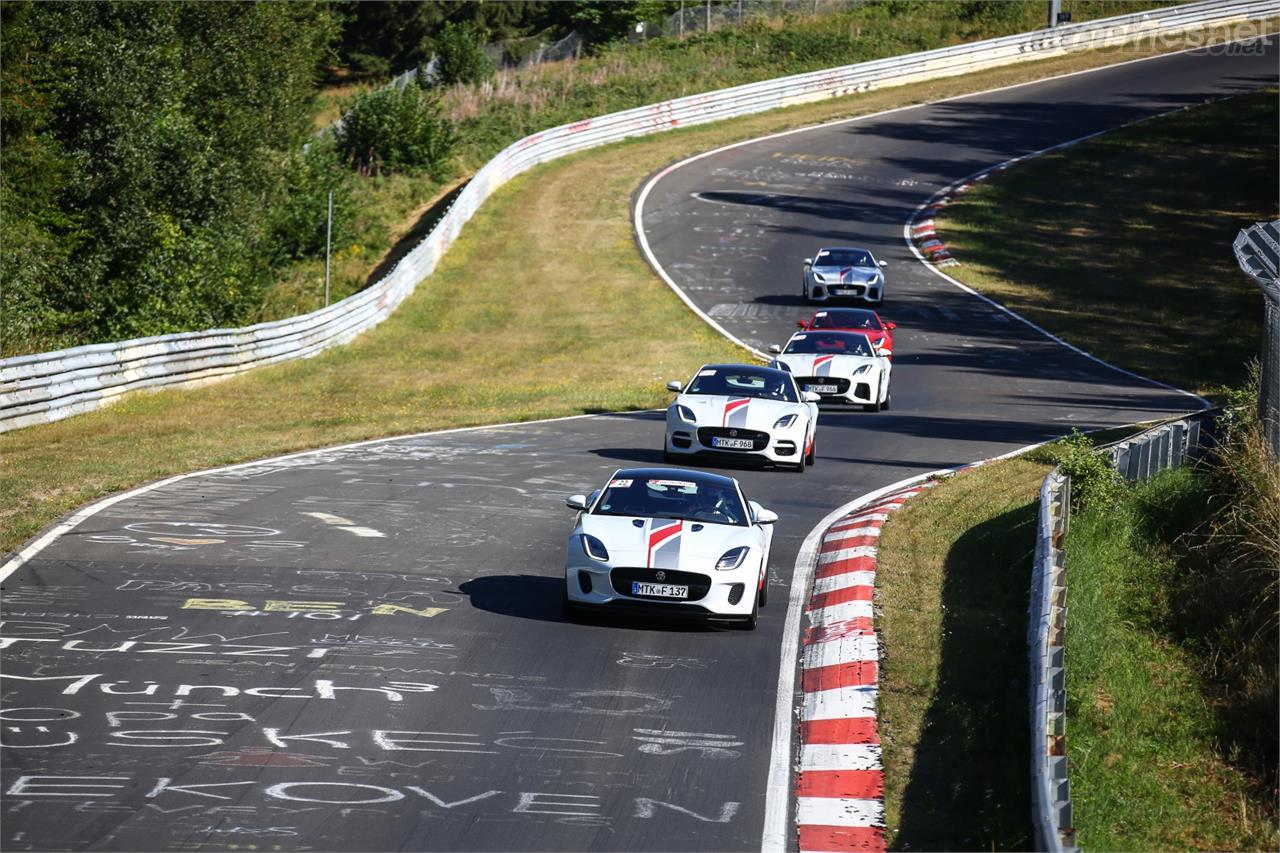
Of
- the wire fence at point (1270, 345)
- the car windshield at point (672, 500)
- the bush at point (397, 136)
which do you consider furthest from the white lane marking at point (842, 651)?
the bush at point (397, 136)

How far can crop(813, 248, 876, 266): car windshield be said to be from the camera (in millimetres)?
39031

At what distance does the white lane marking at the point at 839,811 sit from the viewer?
8203mm

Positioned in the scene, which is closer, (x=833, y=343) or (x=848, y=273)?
(x=833, y=343)

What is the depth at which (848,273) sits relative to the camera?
38.7m

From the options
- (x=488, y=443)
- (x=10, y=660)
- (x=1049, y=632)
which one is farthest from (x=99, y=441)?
(x=1049, y=632)

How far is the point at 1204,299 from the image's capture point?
132 ft

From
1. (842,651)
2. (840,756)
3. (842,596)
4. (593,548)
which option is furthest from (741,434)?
(840,756)

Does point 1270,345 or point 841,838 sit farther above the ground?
point 1270,345

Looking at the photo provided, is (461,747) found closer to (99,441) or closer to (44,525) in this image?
(44,525)

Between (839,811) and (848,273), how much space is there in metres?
31.2

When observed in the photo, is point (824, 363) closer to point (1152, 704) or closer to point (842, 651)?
point (842, 651)

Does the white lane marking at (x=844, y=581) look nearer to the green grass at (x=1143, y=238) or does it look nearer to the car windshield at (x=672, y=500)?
the car windshield at (x=672, y=500)

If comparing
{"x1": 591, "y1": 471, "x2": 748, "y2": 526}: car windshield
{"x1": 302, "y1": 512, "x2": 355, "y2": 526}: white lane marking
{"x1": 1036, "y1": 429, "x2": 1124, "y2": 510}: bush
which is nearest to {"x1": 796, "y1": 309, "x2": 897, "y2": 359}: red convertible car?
{"x1": 1036, "y1": 429, "x2": 1124, "y2": 510}: bush

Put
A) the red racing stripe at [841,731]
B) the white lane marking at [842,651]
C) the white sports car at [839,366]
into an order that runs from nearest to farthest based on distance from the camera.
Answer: the red racing stripe at [841,731] < the white lane marking at [842,651] < the white sports car at [839,366]
